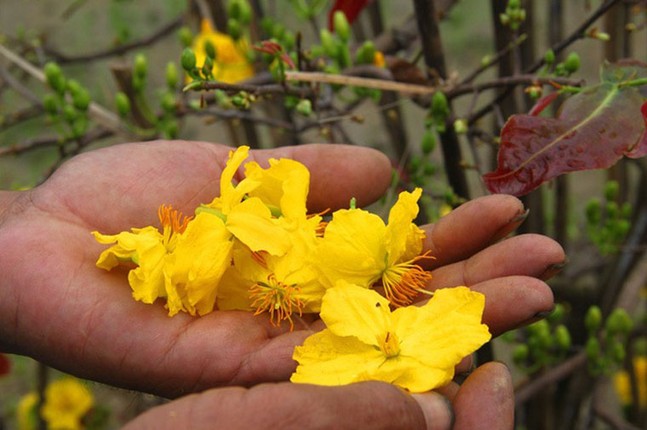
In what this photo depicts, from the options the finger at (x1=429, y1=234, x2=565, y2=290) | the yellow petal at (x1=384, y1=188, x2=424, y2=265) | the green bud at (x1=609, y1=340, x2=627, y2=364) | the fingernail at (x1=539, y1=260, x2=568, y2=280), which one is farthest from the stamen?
the green bud at (x1=609, y1=340, x2=627, y2=364)

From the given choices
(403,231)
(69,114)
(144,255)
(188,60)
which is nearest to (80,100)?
(69,114)

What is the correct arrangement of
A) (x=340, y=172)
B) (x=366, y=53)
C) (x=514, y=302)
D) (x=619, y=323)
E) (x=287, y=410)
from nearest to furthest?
(x=287, y=410) < (x=514, y=302) < (x=340, y=172) < (x=366, y=53) < (x=619, y=323)

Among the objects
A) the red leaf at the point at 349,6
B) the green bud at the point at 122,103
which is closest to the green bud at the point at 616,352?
the red leaf at the point at 349,6

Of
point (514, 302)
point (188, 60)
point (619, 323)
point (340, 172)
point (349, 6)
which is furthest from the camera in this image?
point (349, 6)

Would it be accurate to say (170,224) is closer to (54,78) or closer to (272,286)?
(272,286)

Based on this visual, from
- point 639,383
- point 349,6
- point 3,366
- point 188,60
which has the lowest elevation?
point 639,383

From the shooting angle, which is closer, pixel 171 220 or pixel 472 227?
pixel 472 227

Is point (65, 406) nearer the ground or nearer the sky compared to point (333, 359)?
nearer the ground
